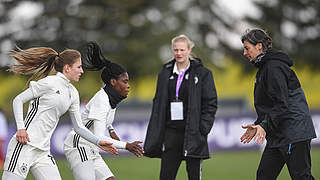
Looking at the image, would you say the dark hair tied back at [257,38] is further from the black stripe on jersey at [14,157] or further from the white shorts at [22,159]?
the black stripe on jersey at [14,157]

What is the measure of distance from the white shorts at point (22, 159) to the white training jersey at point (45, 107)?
8 cm

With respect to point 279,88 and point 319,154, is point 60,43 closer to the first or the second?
point 319,154

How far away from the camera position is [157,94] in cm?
799

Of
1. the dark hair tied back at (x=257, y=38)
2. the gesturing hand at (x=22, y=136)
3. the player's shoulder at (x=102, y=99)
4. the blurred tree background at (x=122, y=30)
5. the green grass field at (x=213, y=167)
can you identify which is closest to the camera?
the gesturing hand at (x=22, y=136)

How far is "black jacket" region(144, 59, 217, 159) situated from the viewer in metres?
7.61

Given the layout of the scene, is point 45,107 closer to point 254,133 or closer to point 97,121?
point 97,121

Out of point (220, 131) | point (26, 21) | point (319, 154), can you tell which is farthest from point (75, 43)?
point (319, 154)

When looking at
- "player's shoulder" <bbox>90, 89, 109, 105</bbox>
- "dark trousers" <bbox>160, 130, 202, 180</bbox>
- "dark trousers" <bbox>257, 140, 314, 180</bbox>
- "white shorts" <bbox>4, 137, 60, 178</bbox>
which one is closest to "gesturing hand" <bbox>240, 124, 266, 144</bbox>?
"dark trousers" <bbox>257, 140, 314, 180</bbox>

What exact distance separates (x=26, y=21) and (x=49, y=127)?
30664mm

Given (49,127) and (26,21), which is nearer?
(49,127)

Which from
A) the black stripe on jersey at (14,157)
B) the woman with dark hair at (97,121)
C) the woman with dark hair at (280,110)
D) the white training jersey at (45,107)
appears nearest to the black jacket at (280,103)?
the woman with dark hair at (280,110)

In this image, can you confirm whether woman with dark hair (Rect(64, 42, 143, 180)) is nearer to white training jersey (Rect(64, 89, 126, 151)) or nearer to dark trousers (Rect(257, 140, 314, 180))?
white training jersey (Rect(64, 89, 126, 151))

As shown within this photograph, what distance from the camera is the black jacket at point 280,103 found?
631cm

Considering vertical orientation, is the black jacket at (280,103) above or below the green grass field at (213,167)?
above
